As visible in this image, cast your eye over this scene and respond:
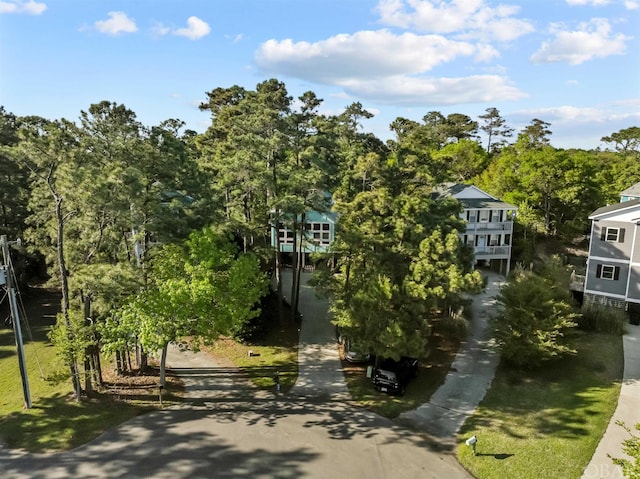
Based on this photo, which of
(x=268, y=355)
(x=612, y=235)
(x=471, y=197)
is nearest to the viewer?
(x=268, y=355)

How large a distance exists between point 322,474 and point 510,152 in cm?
5013

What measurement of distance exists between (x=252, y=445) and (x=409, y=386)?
8.63m

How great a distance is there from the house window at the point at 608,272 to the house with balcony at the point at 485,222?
9755 mm

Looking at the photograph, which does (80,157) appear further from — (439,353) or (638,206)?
(638,206)

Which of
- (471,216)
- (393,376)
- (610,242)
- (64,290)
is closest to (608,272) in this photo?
(610,242)

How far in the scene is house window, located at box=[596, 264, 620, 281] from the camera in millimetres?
28969

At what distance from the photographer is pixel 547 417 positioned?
18.1 metres

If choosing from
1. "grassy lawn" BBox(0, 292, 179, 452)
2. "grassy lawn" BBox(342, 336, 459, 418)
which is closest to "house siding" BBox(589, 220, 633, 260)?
"grassy lawn" BBox(342, 336, 459, 418)

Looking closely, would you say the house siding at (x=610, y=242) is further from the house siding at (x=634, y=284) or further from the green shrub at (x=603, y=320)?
the green shrub at (x=603, y=320)

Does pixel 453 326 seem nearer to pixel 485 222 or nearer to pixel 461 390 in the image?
pixel 461 390

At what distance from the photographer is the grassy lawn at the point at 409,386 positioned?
19.7 metres

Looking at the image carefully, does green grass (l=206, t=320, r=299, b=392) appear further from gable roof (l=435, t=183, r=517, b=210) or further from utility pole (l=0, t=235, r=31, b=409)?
gable roof (l=435, t=183, r=517, b=210)

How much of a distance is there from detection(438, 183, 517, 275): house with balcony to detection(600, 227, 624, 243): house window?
970 centimetres

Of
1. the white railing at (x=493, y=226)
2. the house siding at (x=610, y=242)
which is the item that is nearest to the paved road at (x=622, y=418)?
the house siding at (x=610, y=242)
